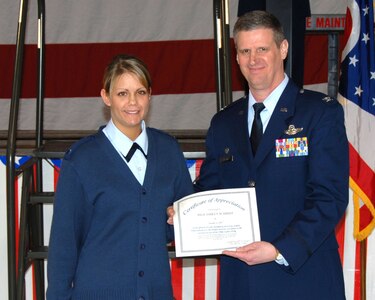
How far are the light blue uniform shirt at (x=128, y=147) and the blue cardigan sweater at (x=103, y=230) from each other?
0.08 feet

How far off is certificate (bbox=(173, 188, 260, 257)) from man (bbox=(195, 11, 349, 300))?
0.04 metres

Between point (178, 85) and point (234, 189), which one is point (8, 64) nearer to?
point (178, 85)

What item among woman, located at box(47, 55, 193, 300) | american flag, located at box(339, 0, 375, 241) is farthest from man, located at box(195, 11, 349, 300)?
american flag, located at box(339, 0, 375, 241)

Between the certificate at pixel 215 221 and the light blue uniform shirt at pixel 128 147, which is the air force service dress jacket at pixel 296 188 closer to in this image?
the certificate at pixel 215 221

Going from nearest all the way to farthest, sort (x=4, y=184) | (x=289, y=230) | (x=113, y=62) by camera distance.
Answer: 1. (x=289, y=230)
2. (x=113, y=62)
3. (x=4, y=184)

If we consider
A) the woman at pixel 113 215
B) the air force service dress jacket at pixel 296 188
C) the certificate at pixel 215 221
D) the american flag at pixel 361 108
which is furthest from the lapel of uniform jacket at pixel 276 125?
the american flag at pixel 361 108

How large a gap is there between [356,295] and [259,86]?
75.8 inches

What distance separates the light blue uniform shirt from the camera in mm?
2502

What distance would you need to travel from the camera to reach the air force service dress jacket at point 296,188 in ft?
7.66

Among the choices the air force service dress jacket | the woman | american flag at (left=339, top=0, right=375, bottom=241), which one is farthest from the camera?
american flag at (left=339, top=0, right=375, bottom=241)

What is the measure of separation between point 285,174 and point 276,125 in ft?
0.52

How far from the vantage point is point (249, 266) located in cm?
249

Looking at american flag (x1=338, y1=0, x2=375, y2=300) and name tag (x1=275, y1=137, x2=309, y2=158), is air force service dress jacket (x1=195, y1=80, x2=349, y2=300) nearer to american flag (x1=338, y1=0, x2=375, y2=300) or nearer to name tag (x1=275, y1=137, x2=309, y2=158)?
name tag (x1=275, y1=137, x2=309, y2=158)

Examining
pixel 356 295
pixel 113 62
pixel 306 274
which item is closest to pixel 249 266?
pixel 306 274
